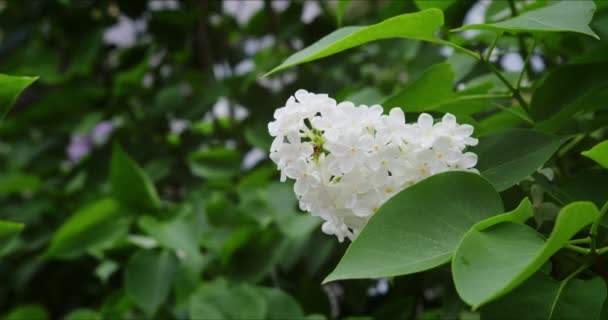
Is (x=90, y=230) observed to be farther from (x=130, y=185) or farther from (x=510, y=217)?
(x=510, y=217)

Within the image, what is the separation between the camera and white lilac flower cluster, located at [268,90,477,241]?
0.50 metres

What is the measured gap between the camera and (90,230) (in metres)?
1.02

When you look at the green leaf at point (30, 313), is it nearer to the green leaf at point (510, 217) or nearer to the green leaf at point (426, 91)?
the green leaf at point (426, 91)

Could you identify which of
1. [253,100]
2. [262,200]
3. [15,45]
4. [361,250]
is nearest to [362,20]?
[253,100]

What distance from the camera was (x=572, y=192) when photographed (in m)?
0.58

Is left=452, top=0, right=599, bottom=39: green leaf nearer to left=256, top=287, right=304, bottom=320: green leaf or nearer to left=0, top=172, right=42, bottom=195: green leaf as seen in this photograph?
left=256, top=287, right=304, bottom=320: green leaf

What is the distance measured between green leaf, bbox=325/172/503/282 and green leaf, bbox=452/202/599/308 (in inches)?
0.8

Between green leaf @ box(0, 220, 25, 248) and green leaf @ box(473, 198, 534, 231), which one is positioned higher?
green leaf @ box(473, 198, 534, 231)

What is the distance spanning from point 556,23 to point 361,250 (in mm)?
201

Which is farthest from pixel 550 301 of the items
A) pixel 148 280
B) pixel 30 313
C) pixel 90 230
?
pixel 30 313

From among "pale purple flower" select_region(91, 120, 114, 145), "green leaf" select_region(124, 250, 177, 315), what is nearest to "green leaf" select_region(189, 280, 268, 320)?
"green leaf" select_region(124, 250, 177, 315)

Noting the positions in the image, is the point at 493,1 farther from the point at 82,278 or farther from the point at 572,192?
the point at 82,278

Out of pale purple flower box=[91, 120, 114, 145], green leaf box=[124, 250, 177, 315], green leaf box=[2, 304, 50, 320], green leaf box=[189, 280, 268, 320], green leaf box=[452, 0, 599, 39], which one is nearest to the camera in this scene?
green leaf box=[452, 0, 599, 39]

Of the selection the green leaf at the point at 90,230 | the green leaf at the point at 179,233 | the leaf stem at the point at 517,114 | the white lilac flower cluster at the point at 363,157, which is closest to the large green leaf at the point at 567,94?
the leaf stem at the point at 517,114
